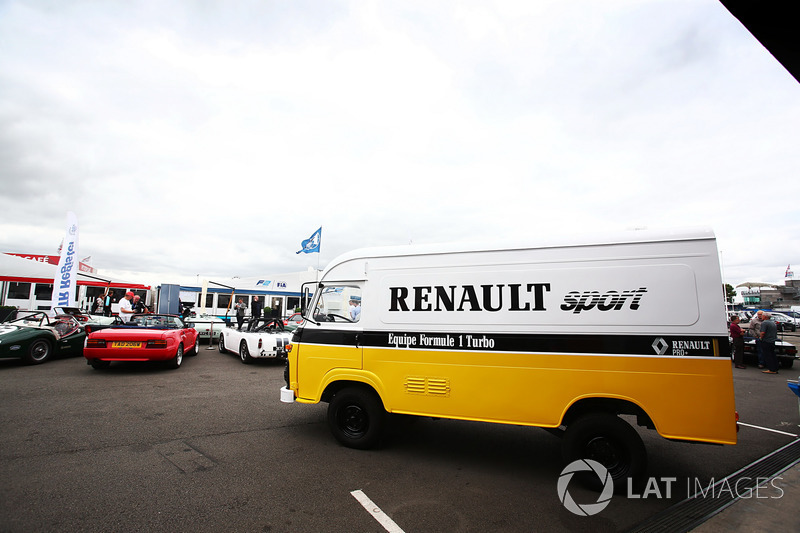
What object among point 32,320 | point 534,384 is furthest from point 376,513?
point 32,320

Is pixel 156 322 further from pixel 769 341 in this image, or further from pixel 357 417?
pixel 769 341

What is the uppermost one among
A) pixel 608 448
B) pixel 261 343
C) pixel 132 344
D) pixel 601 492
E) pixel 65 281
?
pixel 65 281

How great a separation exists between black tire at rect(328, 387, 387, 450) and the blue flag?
49.1ft

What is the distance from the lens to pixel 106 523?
2.91m

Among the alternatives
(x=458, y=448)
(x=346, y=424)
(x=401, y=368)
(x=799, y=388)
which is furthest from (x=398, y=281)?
(x=799, y=388)

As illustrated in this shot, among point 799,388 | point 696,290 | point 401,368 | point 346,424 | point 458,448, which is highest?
point 696,290

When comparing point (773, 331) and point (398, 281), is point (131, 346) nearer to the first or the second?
point (398, 281)

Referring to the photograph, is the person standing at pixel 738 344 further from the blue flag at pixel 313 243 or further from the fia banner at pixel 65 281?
the fia banner at pixel 65 281

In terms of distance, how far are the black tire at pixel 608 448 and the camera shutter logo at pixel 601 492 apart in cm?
4

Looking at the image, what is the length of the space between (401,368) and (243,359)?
324 inches

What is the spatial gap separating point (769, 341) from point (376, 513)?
1359 cm

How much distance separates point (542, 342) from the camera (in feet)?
13.0

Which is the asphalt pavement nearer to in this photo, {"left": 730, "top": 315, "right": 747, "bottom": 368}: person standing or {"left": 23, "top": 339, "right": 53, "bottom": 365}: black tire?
{"left": 23, "top": 339, "right": 53, "bottom": 365}: black tire

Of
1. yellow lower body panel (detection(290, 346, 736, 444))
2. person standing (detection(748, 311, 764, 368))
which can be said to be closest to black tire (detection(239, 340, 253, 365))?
yellow lower body panel (detection(290, 346, 736, 444))
